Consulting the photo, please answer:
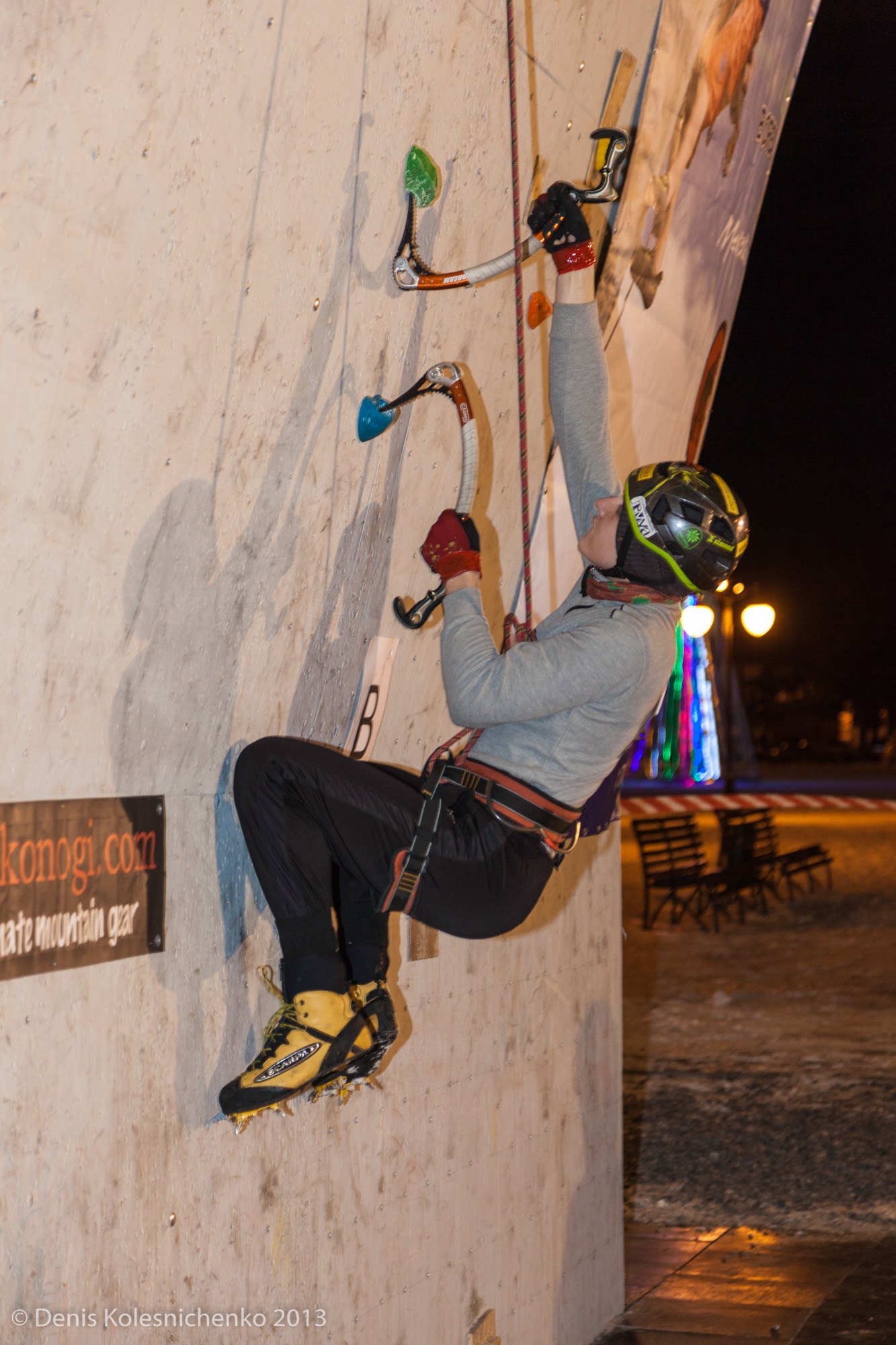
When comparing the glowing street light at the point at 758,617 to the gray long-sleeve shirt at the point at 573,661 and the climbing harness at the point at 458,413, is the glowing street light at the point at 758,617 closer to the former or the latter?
the gray long-sleeve shirt at the point at 573,661

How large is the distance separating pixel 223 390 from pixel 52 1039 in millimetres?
1270

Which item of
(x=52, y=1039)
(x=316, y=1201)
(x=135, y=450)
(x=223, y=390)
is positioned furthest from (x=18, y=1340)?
(x=223, y=390)

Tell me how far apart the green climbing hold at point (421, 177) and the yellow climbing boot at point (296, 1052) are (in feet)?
5.83

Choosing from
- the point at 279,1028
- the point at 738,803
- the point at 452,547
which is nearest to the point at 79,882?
the point at 279,1028

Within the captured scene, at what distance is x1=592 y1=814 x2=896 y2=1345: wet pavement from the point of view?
4.94m

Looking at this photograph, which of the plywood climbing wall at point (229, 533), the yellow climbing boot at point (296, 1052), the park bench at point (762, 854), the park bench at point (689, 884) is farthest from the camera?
the park bench at point (762, 854)

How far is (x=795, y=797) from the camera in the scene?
10.3 m

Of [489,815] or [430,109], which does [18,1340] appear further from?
[430,109]

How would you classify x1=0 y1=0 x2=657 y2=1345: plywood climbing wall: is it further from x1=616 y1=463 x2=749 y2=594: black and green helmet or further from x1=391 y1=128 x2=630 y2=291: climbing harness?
x1=616 y1=463 x2=749 y2=594: black and green helmet

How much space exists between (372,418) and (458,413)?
0.25m

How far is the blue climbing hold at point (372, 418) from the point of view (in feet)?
10.1

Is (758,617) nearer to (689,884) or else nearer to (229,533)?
(689,884)

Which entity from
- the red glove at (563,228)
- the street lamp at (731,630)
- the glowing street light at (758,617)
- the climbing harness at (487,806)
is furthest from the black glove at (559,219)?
the glowing street light at (758,617)

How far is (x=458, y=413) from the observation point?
10.6ft
